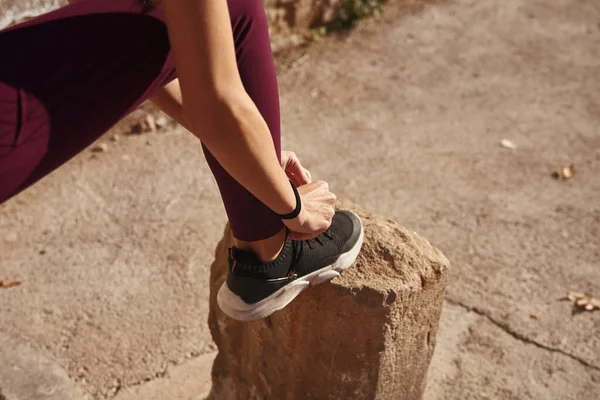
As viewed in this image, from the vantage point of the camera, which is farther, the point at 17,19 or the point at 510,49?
the point at 510,49

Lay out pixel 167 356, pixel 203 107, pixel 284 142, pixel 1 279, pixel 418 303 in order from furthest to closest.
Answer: pixel 284 142
pixel 1 279
pixel 167 356
pixel 418 303
pixel 203 107

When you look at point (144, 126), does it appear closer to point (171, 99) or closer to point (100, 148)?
point (100, 148)

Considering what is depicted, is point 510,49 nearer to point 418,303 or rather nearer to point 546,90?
point 546,90

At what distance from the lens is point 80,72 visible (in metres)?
1.47

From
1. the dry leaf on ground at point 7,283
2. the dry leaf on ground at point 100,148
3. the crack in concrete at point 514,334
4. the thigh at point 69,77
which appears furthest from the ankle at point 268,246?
the dry leaf on ground at point 100,148

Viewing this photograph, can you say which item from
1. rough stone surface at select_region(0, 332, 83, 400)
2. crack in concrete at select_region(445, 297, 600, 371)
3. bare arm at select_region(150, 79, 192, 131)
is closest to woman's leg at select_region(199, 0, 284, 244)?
bare arm at select_region(150, 79, 192, 131)

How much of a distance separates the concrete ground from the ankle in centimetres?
107

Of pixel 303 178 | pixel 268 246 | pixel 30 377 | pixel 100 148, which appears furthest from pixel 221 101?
pixel 100 148

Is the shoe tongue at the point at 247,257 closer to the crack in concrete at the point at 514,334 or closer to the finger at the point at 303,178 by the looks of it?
the finger at the point at 303,178

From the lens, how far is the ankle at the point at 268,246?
180cm

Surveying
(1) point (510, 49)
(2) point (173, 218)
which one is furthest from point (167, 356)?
(1) point (510, 49)

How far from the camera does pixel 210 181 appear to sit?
3791mm

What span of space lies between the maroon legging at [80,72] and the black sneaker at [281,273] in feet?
1.31

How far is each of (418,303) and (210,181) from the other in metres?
1.94
